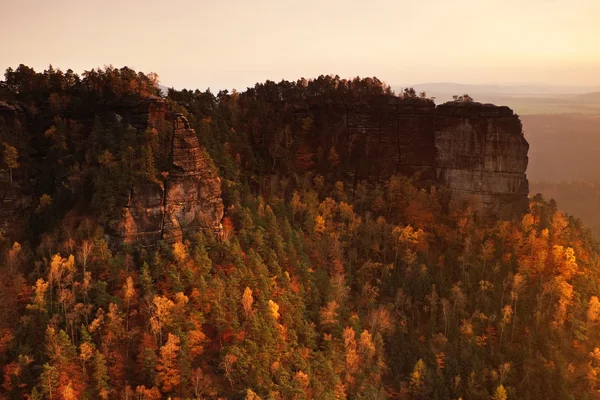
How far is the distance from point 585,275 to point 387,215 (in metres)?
34.2

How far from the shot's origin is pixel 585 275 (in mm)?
81625

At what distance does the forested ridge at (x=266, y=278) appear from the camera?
191 feet

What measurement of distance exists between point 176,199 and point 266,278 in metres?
17.4

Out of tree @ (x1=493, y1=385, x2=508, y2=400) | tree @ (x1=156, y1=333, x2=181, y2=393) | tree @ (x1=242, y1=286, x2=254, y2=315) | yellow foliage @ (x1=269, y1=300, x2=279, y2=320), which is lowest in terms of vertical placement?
tree @ (x1=493, y1=385, x2=508, y2=400)

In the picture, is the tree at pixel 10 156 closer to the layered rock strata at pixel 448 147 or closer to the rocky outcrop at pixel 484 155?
the layered rock strata at pixel 448 147

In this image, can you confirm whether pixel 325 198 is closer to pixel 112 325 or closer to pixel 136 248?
pixel 136 248

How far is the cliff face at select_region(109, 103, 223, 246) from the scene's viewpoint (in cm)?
6806

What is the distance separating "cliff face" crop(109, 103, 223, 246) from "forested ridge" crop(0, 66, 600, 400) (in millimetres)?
1639

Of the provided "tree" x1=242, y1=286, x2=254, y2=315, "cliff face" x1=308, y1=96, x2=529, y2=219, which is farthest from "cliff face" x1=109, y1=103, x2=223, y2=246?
"cliff face" x1=308, y1=96, x2=529, y2=219

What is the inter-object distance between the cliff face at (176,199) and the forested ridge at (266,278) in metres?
1.64

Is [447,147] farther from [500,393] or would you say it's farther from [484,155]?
[500,393]

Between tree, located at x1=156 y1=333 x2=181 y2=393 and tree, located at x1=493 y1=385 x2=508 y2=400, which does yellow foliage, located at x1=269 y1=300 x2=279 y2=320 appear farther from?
tree, located at x1=493 y1=385 x2=508 y2=400

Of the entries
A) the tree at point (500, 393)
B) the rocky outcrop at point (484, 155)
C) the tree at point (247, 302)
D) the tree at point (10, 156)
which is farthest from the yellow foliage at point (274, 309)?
the rocky outcrop at point (484, 155)

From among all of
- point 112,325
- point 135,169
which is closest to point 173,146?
point 135,169
